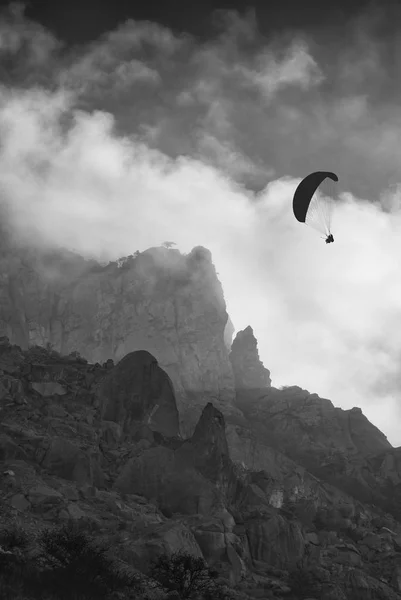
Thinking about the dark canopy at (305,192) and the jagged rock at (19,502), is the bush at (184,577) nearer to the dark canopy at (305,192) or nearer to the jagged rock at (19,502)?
the jagged rock at (19,502)

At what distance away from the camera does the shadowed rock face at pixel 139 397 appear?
6419 centimetres

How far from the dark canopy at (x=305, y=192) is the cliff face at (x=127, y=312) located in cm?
6403

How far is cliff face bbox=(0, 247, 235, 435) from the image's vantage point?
110m

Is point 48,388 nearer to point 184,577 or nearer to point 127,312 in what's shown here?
point 184,577

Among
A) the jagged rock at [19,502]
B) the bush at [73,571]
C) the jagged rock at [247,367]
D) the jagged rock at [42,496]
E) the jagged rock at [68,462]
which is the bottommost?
the bush at [73,571]

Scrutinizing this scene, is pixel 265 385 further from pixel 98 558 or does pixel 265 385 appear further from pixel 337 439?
pixel 98 558

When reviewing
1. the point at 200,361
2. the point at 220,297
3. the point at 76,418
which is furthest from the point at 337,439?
the point at 76,418

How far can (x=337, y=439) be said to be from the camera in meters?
97.0

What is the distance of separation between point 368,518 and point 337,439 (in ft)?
87.6

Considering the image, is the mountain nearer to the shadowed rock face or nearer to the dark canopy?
the shadowed rock face

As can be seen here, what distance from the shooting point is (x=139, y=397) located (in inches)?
2638

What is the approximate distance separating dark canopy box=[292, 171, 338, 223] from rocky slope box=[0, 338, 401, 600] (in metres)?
23.4

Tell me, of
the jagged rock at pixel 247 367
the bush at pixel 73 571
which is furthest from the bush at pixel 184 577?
the jagged rock at pixel 247 367

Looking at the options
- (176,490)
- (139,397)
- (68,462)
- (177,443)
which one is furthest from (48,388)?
(176,490)
